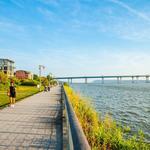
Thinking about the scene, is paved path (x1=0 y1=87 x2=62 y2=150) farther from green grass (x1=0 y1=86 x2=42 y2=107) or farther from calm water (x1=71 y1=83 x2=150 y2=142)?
green grass (x1=0 y1=86 x2=42 y2=107)

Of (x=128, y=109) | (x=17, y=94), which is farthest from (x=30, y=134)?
(x=17, y=94)

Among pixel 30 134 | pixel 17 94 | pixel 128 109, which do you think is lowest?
pixel 128 109

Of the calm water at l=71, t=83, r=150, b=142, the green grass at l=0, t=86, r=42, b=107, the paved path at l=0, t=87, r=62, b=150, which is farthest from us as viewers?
the green grass at l=0, t=86, r=42, b=107

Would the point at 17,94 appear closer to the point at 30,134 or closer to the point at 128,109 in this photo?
the point at 128,109

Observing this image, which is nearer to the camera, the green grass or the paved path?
the paved path

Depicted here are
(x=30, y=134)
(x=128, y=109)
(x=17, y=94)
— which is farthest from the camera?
(x=17, y=94)

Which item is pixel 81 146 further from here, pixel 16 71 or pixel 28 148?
pixel 16 71

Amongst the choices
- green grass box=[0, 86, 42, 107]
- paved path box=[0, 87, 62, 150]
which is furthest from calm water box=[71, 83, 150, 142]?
green grass box=[0, 86, 42, 107]

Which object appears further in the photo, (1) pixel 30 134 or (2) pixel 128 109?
(2) pixel 128 109

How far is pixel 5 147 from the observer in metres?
7.68

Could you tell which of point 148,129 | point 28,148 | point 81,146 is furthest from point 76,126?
point 148,129

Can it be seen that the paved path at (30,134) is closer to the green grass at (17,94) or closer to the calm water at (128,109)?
the calm water at (128,109)

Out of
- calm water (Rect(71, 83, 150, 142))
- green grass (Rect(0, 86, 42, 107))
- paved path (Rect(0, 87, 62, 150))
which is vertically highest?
green grass (Rect(0, 86, 42, 107))

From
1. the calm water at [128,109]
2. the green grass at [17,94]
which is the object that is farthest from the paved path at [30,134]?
the green grass at [17,94]
